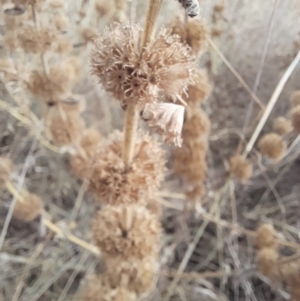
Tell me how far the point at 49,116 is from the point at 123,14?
269 millimetres

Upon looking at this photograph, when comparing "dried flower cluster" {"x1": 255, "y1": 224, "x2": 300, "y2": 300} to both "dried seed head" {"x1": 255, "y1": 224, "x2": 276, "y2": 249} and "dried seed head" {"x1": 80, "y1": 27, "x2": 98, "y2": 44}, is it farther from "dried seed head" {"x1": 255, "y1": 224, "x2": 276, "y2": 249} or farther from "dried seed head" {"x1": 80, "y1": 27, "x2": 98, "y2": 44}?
"dried seed head" {"x1": 80, "y1": 27, "x2": 98, "y2": 44}

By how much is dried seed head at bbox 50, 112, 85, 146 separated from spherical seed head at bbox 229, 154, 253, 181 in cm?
28

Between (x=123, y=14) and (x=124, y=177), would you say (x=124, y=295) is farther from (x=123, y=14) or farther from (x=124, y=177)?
(x=123, y=14)

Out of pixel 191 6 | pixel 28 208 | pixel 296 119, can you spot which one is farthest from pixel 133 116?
pixel 28 208

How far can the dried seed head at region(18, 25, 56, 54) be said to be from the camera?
58 centimetres

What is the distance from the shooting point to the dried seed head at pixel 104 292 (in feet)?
2.06

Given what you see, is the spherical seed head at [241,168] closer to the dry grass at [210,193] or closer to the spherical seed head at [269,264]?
the dry grass at [210,193]

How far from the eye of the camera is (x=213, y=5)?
69 cm

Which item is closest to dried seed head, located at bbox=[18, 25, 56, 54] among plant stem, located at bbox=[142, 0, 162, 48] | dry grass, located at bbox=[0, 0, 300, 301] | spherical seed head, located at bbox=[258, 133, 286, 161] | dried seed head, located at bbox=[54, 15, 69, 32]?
dried seed head, located at bbox=[54, 15, 69, 32]

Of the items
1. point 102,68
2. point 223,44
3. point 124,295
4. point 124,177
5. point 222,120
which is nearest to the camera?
point 102,68

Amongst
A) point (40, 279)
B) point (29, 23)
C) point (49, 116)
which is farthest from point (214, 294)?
point (29, 23)

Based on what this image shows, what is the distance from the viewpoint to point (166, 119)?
1.31ft

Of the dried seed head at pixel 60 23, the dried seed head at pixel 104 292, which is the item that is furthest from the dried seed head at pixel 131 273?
the dried seed head at pixel 60 23

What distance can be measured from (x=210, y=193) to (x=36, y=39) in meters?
0.45
